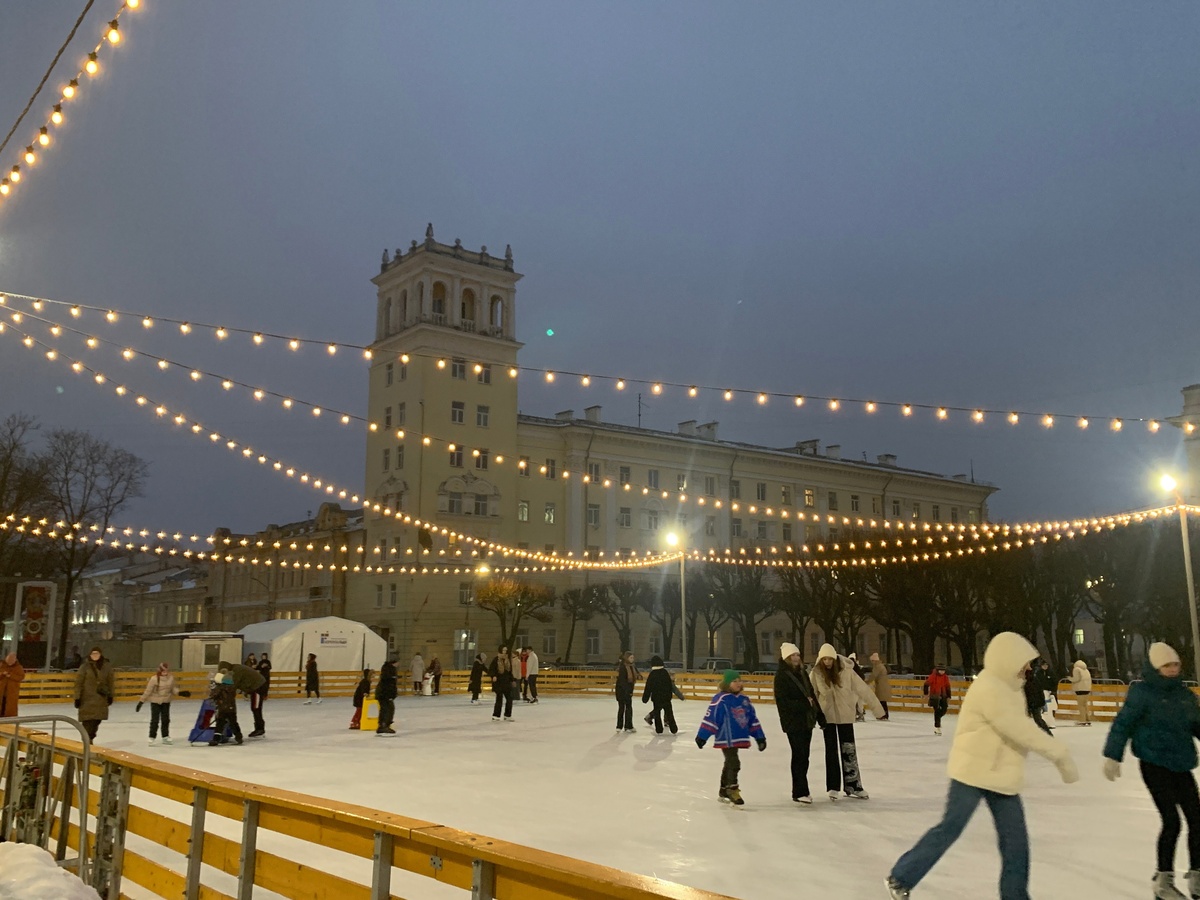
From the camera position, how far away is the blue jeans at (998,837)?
18.2 feet

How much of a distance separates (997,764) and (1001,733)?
0.57 feet

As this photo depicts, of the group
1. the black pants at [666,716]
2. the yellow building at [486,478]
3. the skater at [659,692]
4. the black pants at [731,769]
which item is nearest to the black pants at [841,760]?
the black pants at [731,769]

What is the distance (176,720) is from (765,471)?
4844cm

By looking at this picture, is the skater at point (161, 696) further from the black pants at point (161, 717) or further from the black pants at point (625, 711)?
the black pants at point (625, 711)

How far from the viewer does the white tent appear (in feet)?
130

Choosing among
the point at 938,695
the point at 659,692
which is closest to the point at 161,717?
the point at 659,692

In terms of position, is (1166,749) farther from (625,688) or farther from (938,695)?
(938,695)

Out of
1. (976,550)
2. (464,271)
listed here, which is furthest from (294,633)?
(976,550)

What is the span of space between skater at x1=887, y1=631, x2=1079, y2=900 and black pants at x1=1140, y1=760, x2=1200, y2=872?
1.26 metres

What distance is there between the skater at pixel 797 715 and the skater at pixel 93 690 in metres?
10.8

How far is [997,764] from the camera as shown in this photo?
5.82 metres

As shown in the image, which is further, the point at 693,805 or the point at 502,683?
the point at 502,683

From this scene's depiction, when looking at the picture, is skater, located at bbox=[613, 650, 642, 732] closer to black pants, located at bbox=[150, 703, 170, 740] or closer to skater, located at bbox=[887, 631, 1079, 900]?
black pants, located at bbox=[150, 703, 170, 740]

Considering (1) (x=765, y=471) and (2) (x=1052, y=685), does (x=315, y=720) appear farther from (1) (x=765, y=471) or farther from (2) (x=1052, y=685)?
(1) (x=765, y=471)
